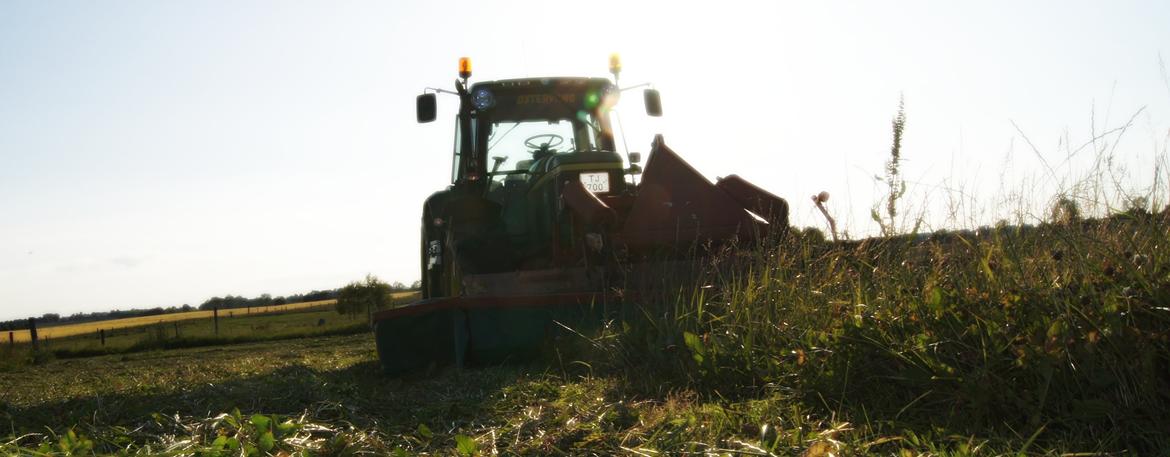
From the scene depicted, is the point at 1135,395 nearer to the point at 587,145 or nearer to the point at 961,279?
the point at 961,279

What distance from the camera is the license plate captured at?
24.1 feet

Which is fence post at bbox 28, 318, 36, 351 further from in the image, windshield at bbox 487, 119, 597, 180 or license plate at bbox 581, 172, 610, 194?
license plate at bbox 581, 172, 610, 194

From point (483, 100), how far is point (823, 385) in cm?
531

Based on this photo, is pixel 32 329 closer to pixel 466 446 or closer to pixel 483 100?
pixel 483 100

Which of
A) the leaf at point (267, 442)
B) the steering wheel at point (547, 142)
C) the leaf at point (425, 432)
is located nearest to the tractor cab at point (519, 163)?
the steering wheel at point (547, 142)

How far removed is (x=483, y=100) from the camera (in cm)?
859

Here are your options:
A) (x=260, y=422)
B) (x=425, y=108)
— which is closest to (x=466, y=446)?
(x=260, y=422)

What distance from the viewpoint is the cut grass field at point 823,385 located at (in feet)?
10.6

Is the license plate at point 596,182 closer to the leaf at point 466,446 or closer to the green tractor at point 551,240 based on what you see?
the green tractor at point 551,240

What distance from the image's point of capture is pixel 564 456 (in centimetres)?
344

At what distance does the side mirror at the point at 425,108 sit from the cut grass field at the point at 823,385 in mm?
3438

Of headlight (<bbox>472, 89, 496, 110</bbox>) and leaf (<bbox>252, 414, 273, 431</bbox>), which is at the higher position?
headlight (<bbox>472, 89, 496, 110</bbox>)

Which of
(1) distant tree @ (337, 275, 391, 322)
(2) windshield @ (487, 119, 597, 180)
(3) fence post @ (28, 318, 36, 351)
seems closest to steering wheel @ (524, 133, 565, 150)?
(2) windshield @ (487, 119, 597, 180)

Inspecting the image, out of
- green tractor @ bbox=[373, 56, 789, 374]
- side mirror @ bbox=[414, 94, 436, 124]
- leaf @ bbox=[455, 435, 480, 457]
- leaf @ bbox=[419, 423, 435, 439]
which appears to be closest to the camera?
leaf @ bbox=[455, 435, 480, 457]
